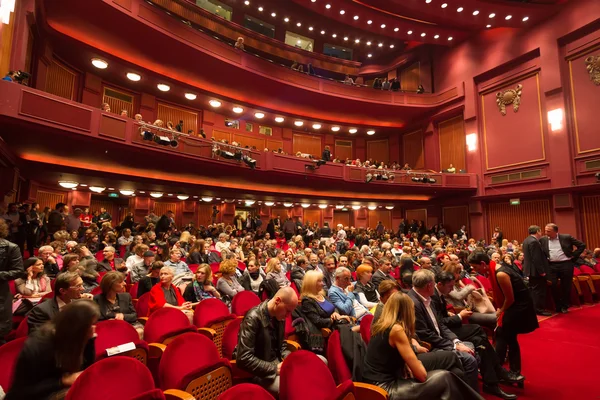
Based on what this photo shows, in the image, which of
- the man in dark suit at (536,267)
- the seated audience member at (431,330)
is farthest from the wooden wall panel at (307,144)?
the seated audience member at (431,330)

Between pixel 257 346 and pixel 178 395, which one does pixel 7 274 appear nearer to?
pixel 178 395

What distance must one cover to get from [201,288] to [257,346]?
197cm

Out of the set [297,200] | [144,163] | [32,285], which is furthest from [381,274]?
[297,200]

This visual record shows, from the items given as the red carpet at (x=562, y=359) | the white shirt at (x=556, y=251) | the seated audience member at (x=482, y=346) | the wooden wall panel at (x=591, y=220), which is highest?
the wooden wall panel at (x=591, y=220)

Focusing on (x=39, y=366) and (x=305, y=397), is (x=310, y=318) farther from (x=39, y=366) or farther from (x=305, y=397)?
(x=39, y=366)

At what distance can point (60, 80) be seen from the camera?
8531 mm

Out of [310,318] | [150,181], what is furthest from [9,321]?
[150,181]

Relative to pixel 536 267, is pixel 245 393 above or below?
below

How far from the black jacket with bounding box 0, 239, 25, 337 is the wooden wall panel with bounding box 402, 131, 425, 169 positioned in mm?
15230

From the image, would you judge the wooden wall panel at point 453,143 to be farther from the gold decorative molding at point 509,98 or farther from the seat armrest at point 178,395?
the seat armrest at point 178,395

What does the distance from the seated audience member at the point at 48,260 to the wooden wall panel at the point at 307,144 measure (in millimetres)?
11613

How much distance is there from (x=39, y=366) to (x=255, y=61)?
1131 cm

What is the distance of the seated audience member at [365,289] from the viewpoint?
3797 millimetres

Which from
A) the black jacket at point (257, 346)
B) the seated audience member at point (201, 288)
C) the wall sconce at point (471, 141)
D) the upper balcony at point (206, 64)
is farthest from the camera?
the wall sconce at point (471, 141)
